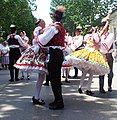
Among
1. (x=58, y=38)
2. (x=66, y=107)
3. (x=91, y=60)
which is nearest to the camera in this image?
(x=58, y=38)

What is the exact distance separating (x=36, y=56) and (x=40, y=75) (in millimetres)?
465

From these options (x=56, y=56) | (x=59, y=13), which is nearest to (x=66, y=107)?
(x=56, y=56)

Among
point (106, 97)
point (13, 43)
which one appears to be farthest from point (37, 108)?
point (13, 43)

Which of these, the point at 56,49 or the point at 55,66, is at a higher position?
the point at 56,49

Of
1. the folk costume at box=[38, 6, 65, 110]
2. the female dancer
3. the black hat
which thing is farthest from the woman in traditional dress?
the black hat

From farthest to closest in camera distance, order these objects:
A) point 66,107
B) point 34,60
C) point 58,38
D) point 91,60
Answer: point 91,60 → point 34,60 → point 66,107 → point 58,38

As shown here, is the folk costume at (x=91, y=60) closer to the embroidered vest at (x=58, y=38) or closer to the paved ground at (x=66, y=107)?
the paved ground at (x=66, y=107)

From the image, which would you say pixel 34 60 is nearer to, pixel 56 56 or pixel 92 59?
pixel 56 56

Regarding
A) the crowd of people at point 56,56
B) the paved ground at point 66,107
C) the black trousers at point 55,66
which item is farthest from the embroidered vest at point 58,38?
the paved ground at point 66,107

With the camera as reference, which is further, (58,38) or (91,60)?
(91,60)

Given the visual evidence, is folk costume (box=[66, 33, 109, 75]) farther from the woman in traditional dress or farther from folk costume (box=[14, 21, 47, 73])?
folk costume (box=[14, 21, 47, 73])

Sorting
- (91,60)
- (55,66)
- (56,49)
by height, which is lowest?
(55,66)

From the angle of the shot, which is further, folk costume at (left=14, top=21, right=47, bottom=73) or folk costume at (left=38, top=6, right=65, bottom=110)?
folk costume at (left=14, top=21, right=47, bottom=73)

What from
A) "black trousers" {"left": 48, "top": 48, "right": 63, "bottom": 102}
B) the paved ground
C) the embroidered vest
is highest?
the embroidered vest
